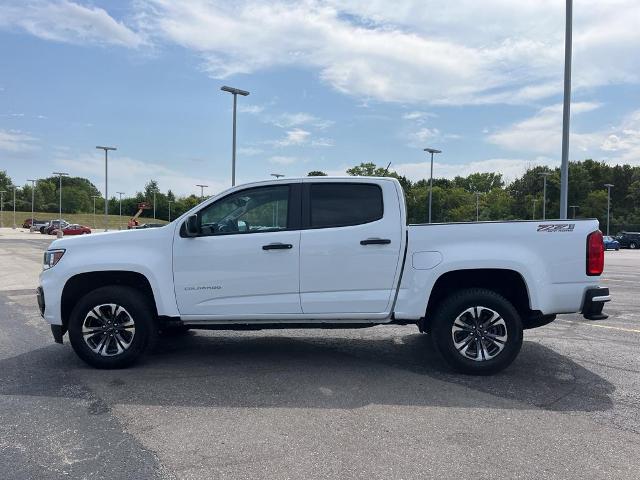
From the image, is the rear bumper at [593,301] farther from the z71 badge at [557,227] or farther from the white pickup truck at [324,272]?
the z71 badge at [557,227]

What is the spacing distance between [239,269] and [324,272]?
2.89 feet

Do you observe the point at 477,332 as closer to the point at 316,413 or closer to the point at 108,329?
the point at 316,413

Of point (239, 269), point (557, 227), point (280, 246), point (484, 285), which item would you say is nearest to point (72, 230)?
point (239, 269)

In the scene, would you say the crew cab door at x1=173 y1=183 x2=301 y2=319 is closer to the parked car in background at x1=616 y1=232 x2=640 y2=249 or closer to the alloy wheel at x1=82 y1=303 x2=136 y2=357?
the alloy wheel at x1=82 y1=303 x2=136 y2=357

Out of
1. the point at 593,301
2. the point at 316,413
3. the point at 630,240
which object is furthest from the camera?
the point at 630,240

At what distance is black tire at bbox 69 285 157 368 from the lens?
562 cm

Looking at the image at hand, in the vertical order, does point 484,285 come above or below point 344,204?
below

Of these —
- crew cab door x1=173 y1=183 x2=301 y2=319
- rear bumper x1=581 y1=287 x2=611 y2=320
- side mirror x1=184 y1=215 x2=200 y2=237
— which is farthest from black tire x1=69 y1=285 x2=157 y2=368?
rear bumper x1=581 y1=287 x2=611 y2=320

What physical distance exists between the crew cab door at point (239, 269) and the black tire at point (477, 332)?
1.52 meters

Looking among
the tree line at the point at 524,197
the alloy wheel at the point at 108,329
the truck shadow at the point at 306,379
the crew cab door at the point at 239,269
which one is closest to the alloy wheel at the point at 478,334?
the truck shadow at the point at 306,379

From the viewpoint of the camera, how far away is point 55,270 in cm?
568

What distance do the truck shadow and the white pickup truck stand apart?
0.35 metres

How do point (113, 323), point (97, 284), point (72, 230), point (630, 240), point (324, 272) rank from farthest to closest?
point (72, 230) < point (630, 240) < point (97, 284) < point (113, 323) < point (324, 272)

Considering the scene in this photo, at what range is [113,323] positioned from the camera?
224 inches
